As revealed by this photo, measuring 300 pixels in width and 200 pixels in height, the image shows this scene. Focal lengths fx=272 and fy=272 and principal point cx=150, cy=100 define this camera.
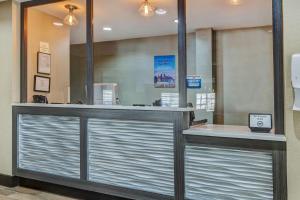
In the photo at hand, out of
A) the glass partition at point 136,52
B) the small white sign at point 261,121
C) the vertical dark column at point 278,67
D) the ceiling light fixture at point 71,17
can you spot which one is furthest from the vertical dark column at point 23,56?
the vertical dark column at point 278,67

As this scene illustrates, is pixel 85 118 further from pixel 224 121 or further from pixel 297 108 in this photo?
pixel 224 121

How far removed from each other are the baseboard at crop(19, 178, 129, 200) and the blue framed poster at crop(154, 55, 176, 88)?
2.75 m

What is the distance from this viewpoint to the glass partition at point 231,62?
15.5 feet

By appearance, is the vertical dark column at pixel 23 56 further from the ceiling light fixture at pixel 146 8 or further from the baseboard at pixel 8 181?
the ceiling light fixture at pixel 146 8

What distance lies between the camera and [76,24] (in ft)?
13.8

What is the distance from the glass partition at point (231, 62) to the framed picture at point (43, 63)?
7.42 ft

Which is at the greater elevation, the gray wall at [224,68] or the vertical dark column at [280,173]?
the gray wall at [224,68]

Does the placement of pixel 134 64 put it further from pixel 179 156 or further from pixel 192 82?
pixel 179 156

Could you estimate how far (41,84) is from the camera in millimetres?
3973

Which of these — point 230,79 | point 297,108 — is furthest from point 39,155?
point 230,79

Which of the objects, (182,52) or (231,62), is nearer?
(182,52)

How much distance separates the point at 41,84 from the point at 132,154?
1.93 meters

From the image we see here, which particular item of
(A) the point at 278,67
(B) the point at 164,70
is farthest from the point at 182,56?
(B) the point at 164,70

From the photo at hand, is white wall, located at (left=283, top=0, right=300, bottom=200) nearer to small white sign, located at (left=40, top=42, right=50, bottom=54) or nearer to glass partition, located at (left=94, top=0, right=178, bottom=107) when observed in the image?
glass partition, located at (left=94, top=0, right=178, bottom=107)
